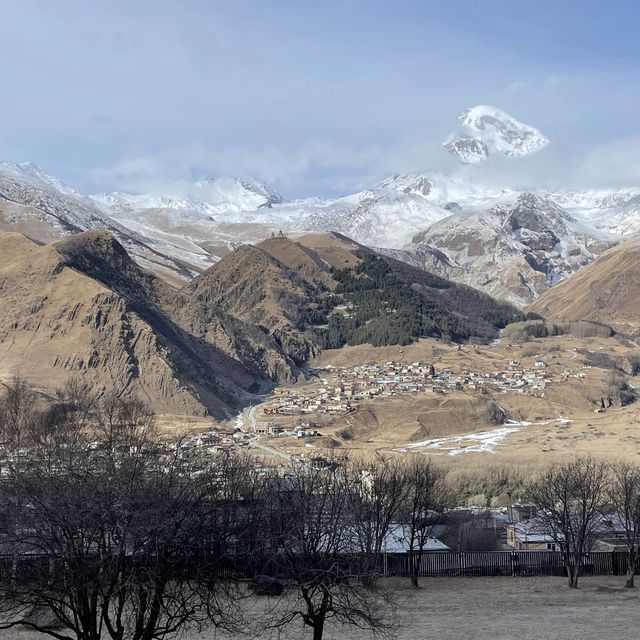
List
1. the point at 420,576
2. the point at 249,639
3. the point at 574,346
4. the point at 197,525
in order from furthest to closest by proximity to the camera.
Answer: the point at 574,346 → the point at 420,576 → the point at 249,639 → the point at 197,525

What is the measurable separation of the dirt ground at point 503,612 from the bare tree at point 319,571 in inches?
41.7

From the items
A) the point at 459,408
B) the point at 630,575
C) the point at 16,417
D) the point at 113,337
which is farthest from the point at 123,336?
the point at 630,575

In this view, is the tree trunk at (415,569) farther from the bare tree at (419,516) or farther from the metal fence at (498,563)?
the metal fence at (498,563)

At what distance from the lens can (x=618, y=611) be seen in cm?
3500

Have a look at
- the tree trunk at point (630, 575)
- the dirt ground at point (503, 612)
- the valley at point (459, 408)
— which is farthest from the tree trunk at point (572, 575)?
the valley at point (459, 408)

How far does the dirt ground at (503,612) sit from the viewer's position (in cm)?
3003

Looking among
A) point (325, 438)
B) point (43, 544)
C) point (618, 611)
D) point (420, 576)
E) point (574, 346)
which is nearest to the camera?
point (43, 544)

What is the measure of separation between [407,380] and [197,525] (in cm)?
11323

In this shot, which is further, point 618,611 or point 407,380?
point 407,380

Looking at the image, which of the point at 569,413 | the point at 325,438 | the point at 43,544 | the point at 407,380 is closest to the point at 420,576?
the point at 43,544

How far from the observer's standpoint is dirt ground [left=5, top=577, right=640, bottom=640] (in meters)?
30.0

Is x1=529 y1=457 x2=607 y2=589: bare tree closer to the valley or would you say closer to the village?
the valley

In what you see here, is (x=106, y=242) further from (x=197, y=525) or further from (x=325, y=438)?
(x=197, y=525)

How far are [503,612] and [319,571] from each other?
13.3 m
